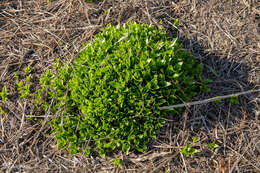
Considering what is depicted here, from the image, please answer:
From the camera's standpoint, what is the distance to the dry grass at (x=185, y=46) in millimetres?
3314

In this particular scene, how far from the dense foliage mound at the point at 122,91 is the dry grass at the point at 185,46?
31 cm

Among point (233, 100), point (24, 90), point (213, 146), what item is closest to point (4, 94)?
point (24, 90)

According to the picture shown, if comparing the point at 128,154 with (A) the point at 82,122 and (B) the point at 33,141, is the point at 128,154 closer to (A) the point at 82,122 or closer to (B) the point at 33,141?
(A) the point at 82,122

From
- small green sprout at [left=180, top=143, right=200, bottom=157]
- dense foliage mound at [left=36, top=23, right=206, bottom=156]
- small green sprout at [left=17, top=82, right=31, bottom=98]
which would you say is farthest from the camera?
small green sprout at [left=17, top=82, right=31, bottom=98]

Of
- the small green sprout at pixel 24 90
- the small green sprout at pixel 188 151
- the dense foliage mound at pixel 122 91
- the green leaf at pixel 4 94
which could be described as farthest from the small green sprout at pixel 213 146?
the green leaf at pixel 4 94

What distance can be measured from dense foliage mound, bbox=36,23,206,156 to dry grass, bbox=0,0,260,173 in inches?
12.3

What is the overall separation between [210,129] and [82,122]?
5.97 ft

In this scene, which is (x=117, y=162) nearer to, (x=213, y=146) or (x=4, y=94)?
(x=213, y=146)

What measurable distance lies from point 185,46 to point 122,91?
65.5 inches

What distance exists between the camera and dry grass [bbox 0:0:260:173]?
331 centimetres

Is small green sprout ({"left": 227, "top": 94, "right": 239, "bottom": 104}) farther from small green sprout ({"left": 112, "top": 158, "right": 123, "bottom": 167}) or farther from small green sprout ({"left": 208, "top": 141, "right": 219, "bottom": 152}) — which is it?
small green sprout ({"left": 112, "top": 158, "right": 123, "bottom": 167})

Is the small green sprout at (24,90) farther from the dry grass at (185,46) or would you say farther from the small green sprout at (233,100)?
the small green sprout at (233,100)

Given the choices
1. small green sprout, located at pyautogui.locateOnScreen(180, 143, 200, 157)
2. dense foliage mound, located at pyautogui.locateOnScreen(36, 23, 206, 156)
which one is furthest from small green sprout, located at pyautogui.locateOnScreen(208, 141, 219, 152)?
dense foliage mound, located at pyautogui.locateOnScreen(36, 23, 206, 156)

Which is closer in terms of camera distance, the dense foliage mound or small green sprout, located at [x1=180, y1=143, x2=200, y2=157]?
the dense foliage mound
